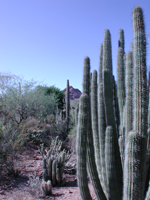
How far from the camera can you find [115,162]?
287 centimetres

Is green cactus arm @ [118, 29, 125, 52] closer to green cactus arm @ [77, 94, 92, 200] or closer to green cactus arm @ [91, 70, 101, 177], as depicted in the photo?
green cactus arm @ [91, 70, 101, 177]

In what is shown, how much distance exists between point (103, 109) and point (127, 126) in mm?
593

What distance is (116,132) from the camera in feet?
9.67

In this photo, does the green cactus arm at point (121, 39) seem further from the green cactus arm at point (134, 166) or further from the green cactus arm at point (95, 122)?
the green cactus arm at point (134, 166)

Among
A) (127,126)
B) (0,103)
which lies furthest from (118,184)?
(0,103)

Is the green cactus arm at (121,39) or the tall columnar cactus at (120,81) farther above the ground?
the green cactus arm at (121,39)

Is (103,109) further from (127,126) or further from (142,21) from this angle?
(142,21)

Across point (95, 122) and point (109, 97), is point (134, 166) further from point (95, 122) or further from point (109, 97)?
point (95, 122)

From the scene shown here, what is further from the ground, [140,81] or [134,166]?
[140,81]

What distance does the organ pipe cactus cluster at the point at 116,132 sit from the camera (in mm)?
2059

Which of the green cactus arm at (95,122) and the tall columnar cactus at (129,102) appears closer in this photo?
the tall columnar cactus at (129,102)

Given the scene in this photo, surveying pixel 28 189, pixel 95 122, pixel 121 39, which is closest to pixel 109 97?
pixel 95 122

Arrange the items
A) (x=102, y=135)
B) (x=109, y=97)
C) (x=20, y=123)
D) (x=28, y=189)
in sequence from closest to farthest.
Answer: (x=109, y=97) → (x=102, y=135) → (x=28, y=189) → (x=20, y=123)

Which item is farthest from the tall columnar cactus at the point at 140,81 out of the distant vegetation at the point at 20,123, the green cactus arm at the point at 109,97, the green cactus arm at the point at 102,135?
the distant vegetation at the point at 20,123
